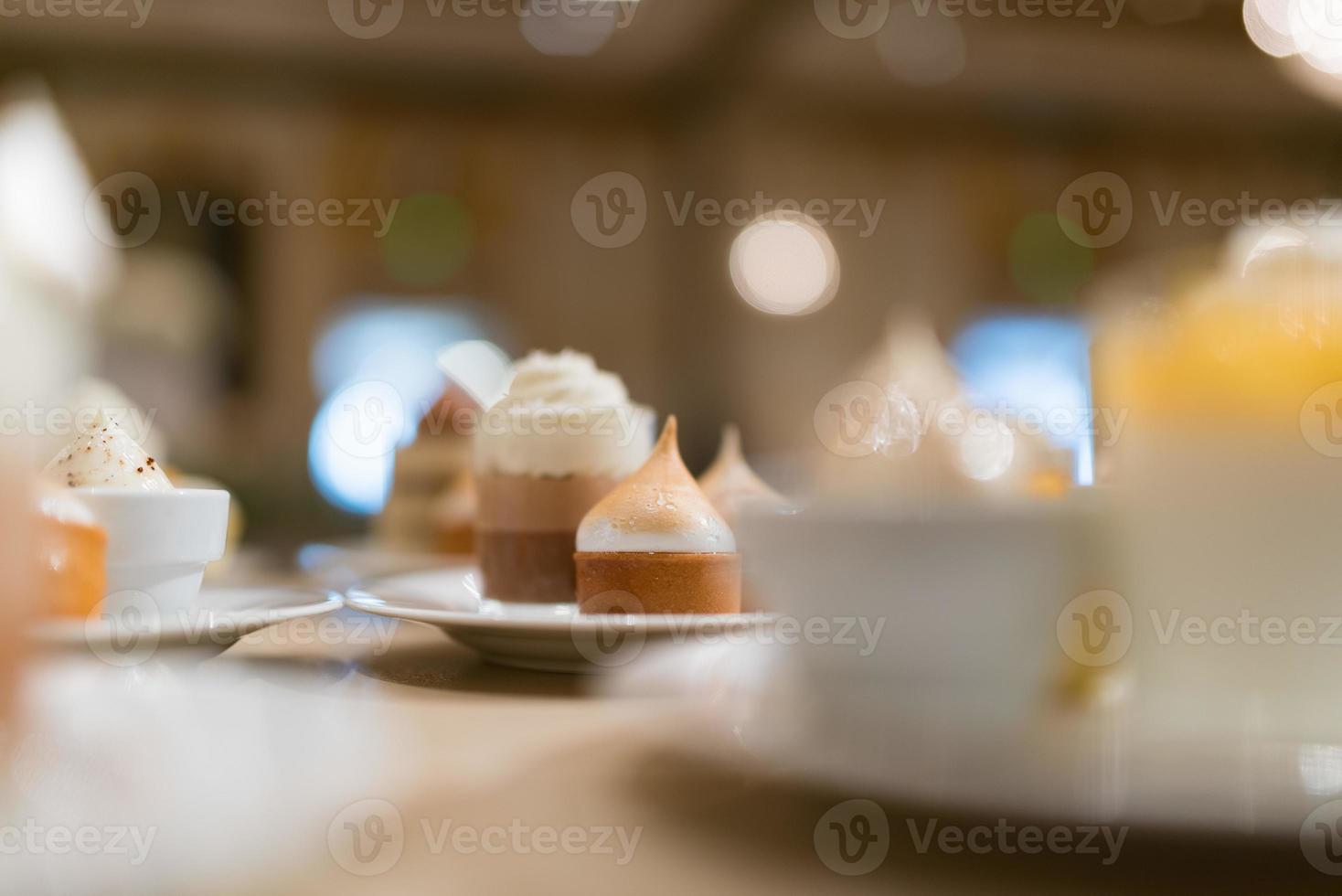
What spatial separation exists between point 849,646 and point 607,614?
0.30 meters

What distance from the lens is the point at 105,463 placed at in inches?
23.4

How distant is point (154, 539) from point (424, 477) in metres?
1.20

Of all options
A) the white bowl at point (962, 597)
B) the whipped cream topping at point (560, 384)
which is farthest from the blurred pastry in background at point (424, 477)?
the white bowl at point (962, 597)

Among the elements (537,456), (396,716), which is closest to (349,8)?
(537,456)

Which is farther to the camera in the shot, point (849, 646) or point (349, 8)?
point (349, 8)

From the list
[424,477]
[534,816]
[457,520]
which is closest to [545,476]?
[534,816]

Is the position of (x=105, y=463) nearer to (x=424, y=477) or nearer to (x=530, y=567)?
(x=530, y=567)

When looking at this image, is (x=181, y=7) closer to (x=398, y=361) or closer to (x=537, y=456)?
(x=398, y=361)

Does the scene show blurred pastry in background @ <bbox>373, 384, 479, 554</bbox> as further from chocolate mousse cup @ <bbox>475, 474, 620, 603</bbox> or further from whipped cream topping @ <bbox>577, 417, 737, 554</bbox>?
whipped cream topping @ <bbox>577, 417, 737, 554</bbox>

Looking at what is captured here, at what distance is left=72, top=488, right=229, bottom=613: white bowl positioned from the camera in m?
0.56

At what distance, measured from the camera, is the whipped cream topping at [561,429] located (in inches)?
30.9

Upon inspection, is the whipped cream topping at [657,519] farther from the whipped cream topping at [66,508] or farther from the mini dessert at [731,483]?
the whipped cream topping at [66,508]

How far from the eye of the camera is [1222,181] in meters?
5.60

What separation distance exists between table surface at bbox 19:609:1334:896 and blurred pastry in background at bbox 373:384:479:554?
Result: 3.87ft
